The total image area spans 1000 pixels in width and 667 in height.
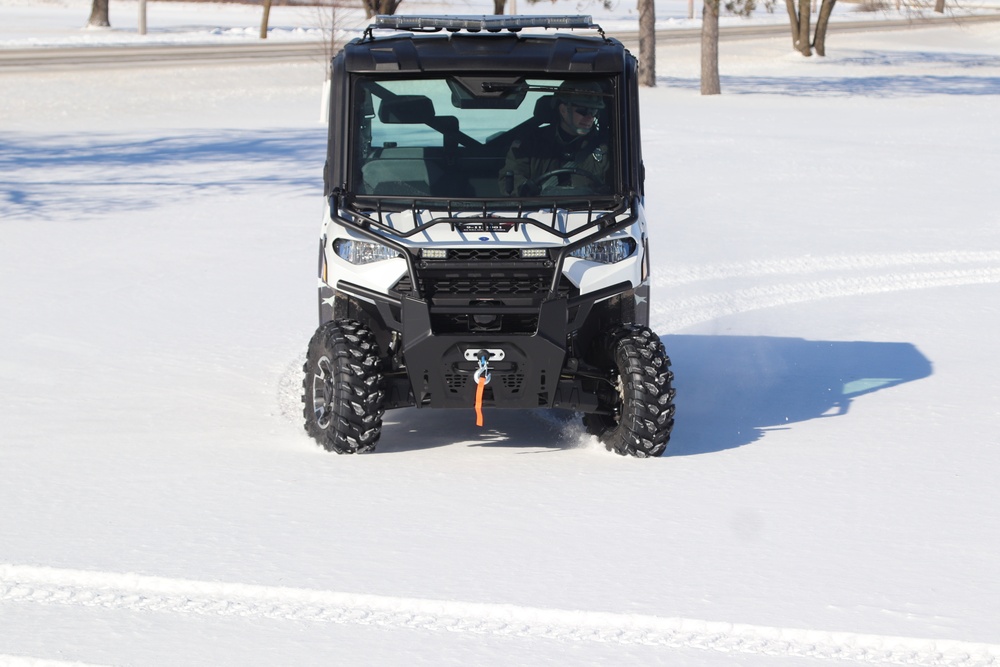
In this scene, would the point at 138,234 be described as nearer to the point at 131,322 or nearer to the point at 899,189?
the point at 131,322

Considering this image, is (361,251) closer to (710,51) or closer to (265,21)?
(710,51)

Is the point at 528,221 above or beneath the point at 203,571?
above

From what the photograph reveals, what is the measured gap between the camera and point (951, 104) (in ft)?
104

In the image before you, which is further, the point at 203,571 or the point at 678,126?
the point at 678,126

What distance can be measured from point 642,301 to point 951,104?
26.2 meters

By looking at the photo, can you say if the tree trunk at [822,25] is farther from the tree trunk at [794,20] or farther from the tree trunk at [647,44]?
the tree trunk at [647,44]

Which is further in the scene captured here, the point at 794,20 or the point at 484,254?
the point at 794,20

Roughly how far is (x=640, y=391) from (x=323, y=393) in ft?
5.28

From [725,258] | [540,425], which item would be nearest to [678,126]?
[725,258]

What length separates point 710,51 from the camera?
3231cm

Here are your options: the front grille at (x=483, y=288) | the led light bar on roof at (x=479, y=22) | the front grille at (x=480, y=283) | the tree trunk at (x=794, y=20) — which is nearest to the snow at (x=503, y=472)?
the front grille at (x=483, y=288)

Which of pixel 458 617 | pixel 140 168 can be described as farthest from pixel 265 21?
pixel 458 617

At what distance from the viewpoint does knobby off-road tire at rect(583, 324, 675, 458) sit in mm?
6996

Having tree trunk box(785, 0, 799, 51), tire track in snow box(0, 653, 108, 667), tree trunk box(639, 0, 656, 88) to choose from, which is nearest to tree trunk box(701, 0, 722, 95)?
tree trunk box(639, 0, 656, 88)
